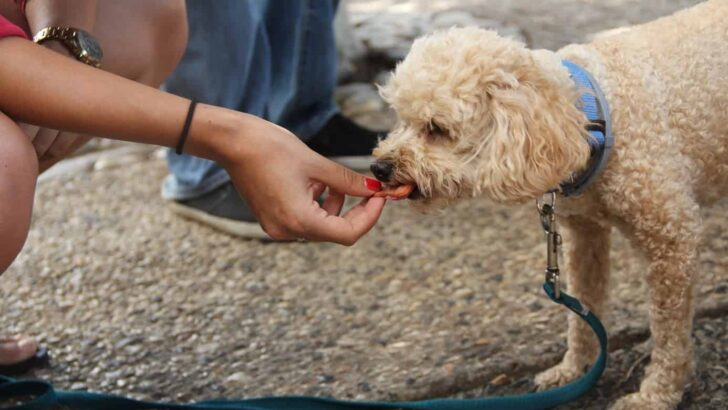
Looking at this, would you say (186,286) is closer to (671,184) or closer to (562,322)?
(562,322)

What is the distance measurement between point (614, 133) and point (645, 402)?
643mm

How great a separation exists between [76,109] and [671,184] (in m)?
1.23

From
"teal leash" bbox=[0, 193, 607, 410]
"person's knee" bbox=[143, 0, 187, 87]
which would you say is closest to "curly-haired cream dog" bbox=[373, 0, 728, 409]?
"teal leash" bbox=[0, 193, 607, 410]

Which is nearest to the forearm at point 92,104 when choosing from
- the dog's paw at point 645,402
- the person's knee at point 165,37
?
the person's knee at point 165,37

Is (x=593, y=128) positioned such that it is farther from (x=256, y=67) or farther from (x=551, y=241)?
(x=256, y=67)

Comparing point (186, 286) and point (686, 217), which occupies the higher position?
point (686, 217)

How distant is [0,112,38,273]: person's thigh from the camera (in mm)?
1628

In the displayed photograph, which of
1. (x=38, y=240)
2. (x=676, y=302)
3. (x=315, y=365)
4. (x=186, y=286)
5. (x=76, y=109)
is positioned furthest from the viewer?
(x=38, y=240)

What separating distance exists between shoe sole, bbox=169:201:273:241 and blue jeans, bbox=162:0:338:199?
0.06 m

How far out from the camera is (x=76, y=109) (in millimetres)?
1616

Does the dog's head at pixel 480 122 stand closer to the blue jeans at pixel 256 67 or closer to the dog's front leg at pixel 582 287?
the dog's front leg at pixel 582 287

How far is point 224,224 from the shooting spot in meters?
3.31

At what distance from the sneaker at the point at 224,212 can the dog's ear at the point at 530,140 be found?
148 centimetres

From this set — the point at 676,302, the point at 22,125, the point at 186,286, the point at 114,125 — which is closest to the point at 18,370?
the point at 186,286
